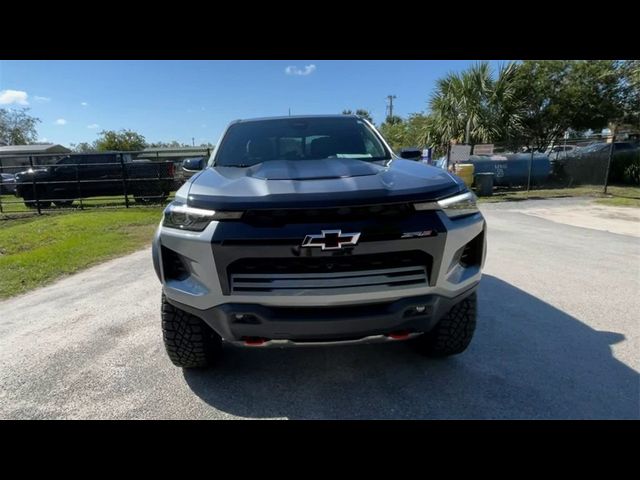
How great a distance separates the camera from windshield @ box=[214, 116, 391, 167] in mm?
2982

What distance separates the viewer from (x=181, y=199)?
203 centimetres

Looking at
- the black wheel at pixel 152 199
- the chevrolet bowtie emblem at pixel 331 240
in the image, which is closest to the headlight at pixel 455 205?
the chevrolet bowtie emblem at pixel 331 240

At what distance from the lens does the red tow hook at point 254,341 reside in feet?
6.28

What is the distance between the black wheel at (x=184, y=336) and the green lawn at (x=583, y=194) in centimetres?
1081

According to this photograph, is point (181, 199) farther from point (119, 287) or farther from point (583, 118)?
point (583, 118)

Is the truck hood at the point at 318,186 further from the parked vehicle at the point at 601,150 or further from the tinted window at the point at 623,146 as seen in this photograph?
the tinted window at the point at 623,146

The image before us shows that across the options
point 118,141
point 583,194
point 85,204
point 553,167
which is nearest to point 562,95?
point 553,167

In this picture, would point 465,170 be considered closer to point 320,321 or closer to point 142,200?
point 142,200

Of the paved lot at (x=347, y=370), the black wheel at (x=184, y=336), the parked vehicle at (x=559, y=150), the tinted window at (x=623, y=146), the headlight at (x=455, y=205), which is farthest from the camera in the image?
the parked vehicle at (x=559, y=150)

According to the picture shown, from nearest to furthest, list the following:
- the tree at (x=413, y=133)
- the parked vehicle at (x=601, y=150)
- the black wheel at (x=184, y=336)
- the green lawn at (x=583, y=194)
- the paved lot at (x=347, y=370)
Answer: the paved lot at (x=347, y=370) → the black wheel at (x=184, y=336) → the green lawn at (x=583, y=194) → the parked vehicle at (x=601, y=150) → the tree at (x=413, y=133)
